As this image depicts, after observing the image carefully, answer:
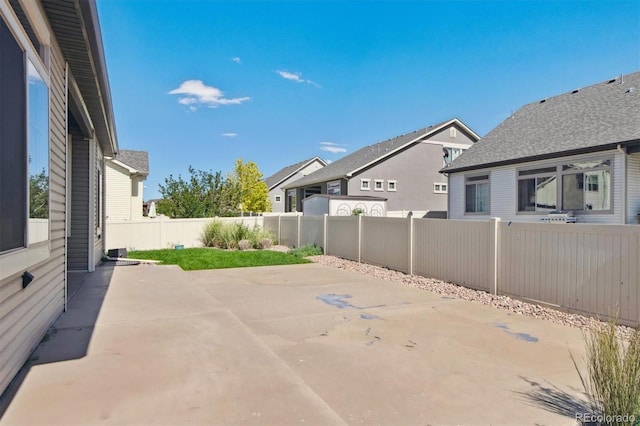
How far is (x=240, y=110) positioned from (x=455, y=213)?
1706 cm

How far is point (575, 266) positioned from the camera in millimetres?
5496

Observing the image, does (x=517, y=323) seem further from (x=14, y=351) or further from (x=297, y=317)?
(x=14, y=351)

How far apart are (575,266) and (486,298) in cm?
155

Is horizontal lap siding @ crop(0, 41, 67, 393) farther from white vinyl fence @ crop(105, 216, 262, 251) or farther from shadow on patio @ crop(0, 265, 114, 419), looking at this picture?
white vinyl fence @ crop(105, 216, 262, 251)

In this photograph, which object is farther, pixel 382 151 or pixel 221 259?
pixel 382 151

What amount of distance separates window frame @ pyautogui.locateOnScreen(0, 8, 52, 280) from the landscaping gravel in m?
5.19

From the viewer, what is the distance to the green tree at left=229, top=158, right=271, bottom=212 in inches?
1444

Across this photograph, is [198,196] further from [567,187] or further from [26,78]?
[26,78]

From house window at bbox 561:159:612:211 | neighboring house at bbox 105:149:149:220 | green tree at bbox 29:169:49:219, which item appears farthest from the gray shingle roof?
house window at bbox 561:159:612:211

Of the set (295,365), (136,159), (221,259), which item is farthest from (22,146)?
(136,159)

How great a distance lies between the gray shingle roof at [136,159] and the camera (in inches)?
827

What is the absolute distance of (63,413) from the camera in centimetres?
258

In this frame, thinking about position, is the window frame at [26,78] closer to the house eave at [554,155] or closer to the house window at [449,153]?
the house eave at [554,155]

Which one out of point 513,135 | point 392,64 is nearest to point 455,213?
point 513,135
